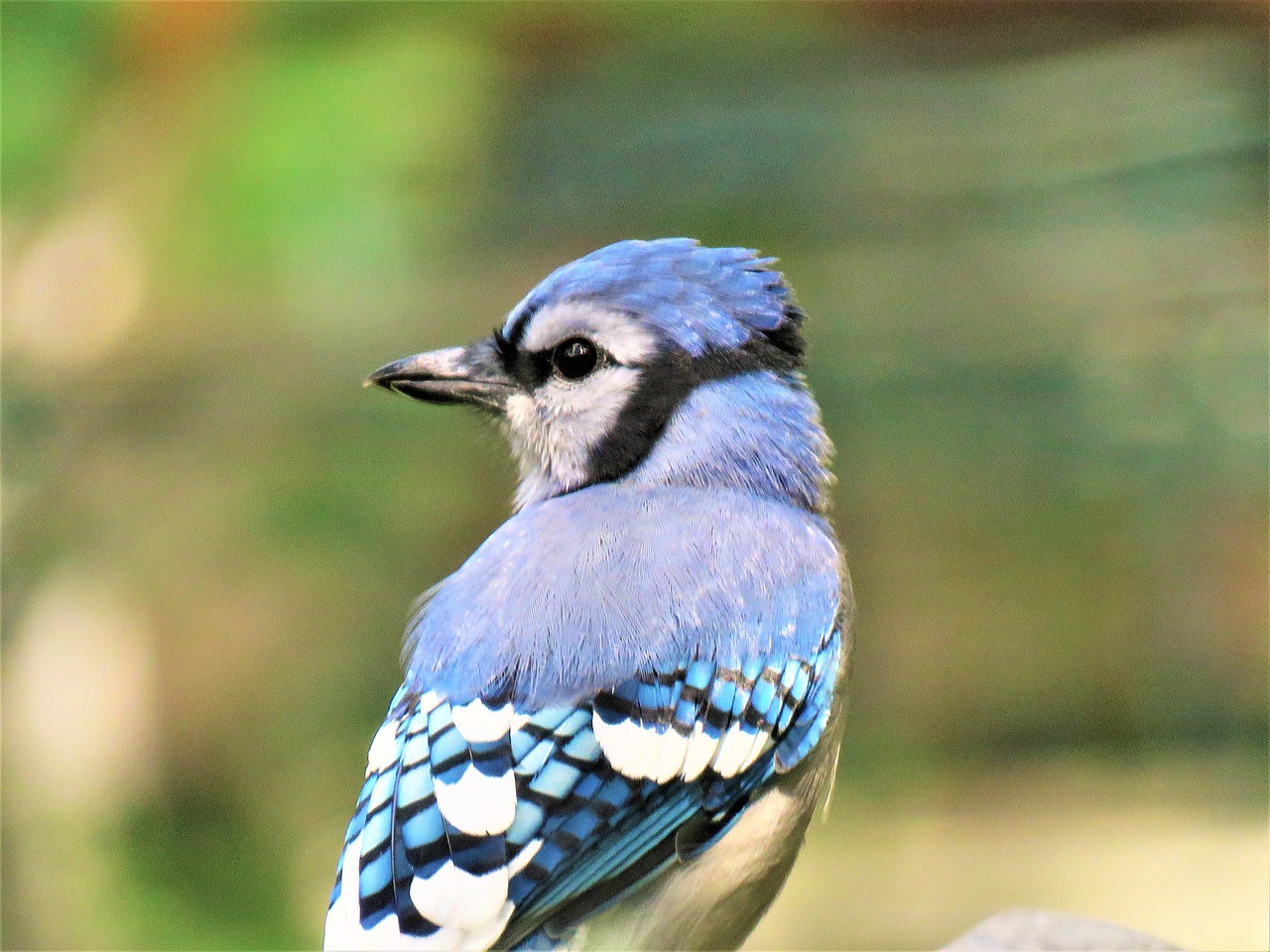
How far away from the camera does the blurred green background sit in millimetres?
2076

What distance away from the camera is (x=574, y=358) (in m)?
1.22

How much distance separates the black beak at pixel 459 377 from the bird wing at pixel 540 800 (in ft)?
1.04

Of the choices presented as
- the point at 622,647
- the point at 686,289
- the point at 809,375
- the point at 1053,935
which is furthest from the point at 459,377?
the point at 809,375

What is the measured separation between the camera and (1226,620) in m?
2.73

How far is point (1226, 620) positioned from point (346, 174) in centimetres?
204

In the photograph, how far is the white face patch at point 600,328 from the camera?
Answer: 118 cm

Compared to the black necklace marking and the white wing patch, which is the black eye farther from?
the white wing patch

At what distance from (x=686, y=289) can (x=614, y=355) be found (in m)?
0.09

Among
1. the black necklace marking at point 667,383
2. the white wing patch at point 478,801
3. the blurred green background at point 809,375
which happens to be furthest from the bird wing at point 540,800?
the blurred green background at point 809,375

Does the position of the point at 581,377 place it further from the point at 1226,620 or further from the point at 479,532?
the point at 1226,620

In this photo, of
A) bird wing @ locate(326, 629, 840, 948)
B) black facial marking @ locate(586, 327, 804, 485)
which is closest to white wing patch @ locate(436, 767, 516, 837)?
bird wing @ locate(326, 629, 840, 948)

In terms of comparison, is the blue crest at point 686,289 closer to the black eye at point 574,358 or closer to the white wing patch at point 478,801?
the black eye at point 574,358

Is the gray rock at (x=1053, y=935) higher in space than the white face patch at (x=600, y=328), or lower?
lower

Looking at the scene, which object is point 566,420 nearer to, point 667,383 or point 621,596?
point 667,383
